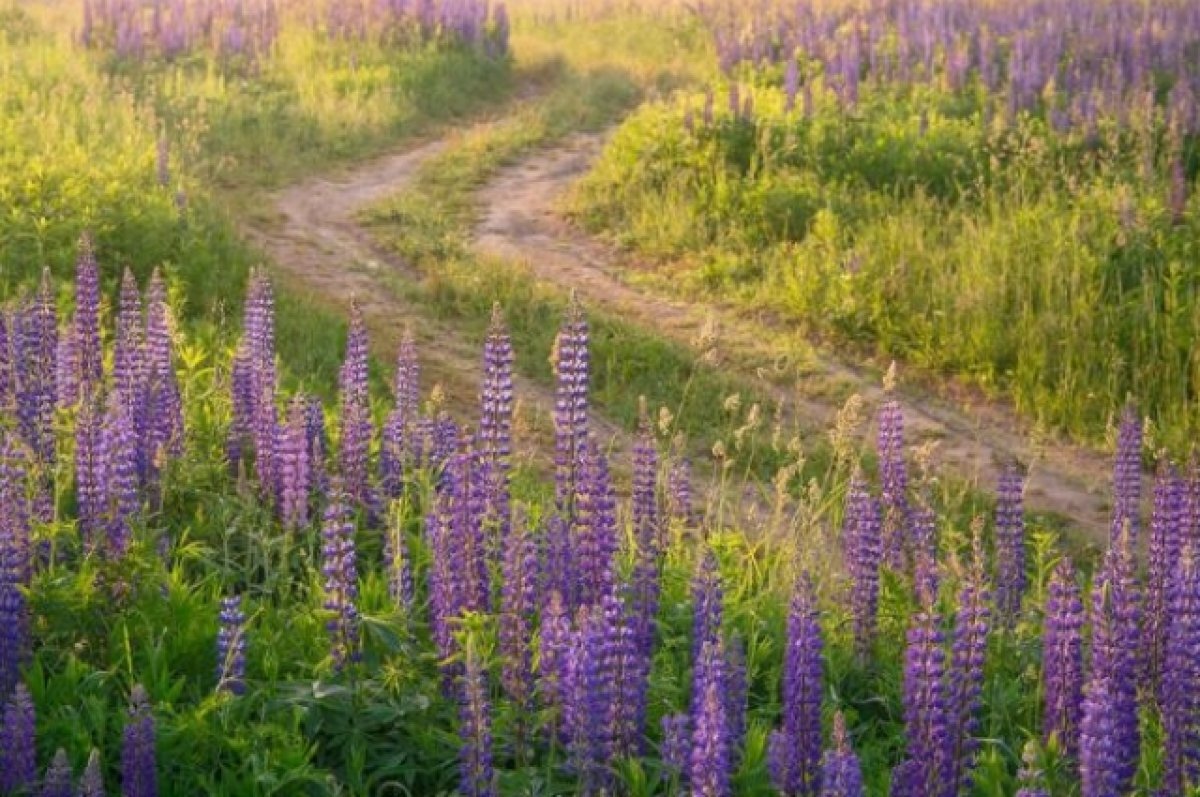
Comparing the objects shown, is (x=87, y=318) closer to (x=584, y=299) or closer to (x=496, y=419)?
(x=496, y=419)

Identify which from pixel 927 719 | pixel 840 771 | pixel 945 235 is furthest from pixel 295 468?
pixel 945 235

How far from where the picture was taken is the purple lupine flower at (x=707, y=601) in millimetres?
4770

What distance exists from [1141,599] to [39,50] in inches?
606

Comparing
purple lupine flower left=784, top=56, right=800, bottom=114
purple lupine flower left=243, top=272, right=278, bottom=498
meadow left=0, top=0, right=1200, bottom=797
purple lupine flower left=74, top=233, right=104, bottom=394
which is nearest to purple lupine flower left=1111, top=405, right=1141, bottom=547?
meadow left=0, top=0, right=1200, bottom=797

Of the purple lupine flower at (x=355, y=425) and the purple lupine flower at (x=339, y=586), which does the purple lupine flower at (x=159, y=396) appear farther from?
the purple lupine flower at (x=339, y=586)

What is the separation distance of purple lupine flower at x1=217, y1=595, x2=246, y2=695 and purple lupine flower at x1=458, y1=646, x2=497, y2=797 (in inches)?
28.0

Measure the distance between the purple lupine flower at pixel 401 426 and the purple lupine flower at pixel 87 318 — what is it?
1.15 m

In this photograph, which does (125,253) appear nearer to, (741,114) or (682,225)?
(682,225)

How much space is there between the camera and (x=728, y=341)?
11.1 meters

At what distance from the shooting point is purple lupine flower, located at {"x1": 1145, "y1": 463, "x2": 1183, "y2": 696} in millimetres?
5262

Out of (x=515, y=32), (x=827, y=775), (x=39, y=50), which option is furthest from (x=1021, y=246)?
(x=515, y=32)

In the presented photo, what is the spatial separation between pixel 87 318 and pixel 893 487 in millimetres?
3168

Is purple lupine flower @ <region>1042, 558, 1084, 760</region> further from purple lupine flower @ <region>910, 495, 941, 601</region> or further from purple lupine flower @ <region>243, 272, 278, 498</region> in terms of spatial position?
purple lupine flower @ <region>243, 272, 278, 498</region>

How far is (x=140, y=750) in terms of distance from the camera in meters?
4.25
